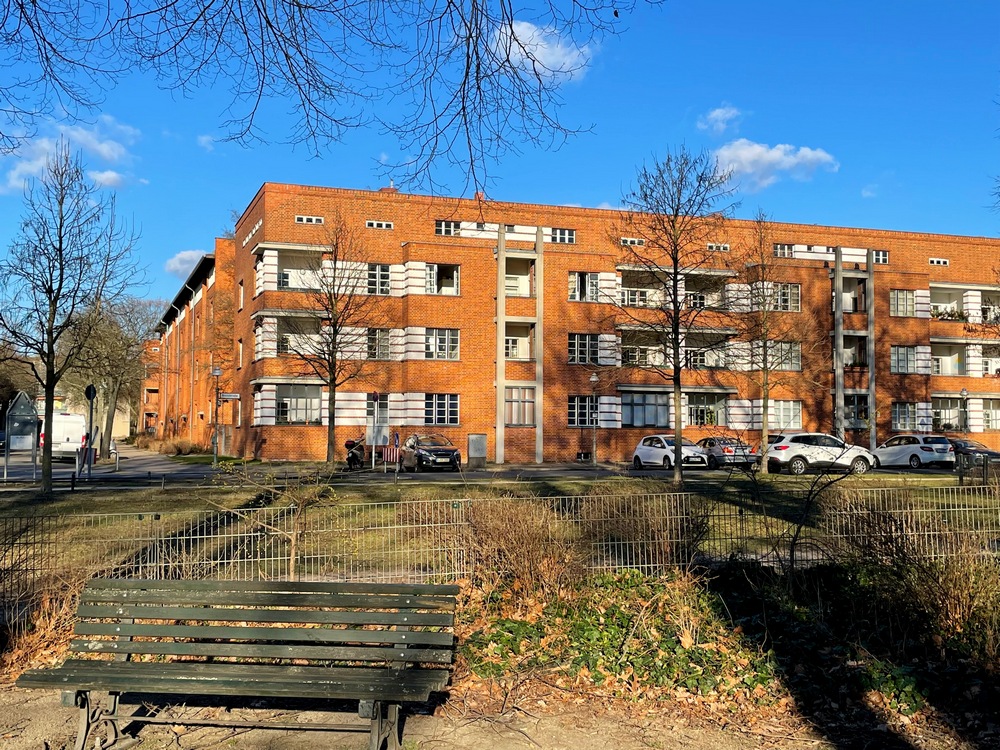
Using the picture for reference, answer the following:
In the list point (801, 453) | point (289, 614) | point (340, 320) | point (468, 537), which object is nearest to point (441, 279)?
point (340, 320)

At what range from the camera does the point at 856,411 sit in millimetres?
48688

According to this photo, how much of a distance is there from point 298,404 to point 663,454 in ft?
57.0

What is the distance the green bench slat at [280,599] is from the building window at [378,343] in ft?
118

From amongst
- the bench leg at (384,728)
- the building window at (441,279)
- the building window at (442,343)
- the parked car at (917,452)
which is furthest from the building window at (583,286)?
the bench leg at (384,728)

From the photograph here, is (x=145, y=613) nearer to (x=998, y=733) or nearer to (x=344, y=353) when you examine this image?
(x=998, y=733)

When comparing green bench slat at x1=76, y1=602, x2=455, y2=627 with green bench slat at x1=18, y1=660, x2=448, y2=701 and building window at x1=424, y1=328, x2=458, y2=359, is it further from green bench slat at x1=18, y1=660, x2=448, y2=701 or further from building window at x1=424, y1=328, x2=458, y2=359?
building window at x1=424, y1=328, x2=458, y2=359

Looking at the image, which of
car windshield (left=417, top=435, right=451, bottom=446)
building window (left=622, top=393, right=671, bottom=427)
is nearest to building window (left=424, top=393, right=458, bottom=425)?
car windshield (left=417, top=435, right=451, bottom=446)

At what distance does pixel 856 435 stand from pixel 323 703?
1880 inches

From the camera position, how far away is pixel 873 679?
612 centimetres

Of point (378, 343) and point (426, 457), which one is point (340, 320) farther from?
point (426, 457)

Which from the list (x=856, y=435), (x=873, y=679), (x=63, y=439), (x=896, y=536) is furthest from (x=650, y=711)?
(x=856, y=435)

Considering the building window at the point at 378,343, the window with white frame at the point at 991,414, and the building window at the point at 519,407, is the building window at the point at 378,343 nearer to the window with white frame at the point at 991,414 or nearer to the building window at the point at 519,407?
the building window at the point at 519,407

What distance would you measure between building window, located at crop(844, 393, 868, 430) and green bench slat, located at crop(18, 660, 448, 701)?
47.2 metres

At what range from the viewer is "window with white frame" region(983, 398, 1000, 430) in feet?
171
